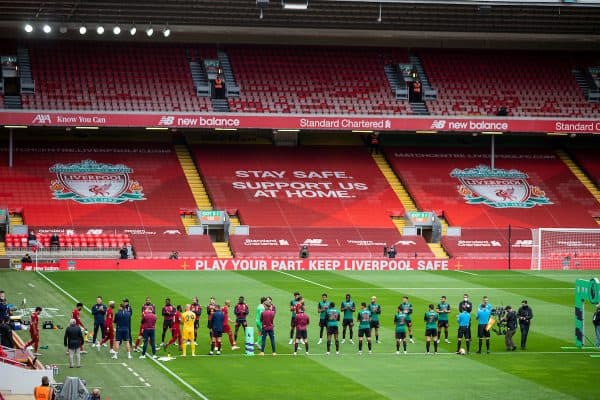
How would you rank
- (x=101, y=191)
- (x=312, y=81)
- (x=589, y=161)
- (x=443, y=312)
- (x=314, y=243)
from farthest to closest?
(x=589, y=161), (x=312, y=81), (x=101, y=191), (x=314, y=243), (x=443, y=312)

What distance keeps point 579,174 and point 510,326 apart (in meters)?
38.3

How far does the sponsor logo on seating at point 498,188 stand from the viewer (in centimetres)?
6781

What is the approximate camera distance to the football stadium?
5634 cm

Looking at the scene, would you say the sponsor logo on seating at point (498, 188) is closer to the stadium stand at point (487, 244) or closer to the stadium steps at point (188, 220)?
the stadium stand at point (487, 244)

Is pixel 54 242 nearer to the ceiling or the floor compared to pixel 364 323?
nearer to the ceiling

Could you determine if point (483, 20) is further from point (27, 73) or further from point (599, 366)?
point (599, 366)

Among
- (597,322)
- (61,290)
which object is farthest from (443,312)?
(61,290)

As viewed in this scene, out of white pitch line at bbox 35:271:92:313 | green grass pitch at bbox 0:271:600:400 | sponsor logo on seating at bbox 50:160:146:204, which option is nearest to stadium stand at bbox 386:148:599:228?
green grass pitch at bbox 0:271:600:400

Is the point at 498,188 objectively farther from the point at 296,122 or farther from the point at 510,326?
the point at 510,326

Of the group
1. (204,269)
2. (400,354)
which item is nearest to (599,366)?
(400,354)

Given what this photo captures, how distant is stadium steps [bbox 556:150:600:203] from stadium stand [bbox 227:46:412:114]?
1127 centimetres

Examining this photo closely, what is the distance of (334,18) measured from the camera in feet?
220

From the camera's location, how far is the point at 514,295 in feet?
158

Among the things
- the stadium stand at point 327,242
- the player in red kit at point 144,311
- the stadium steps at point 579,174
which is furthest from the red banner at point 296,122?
the player in red kit at point 144,311
